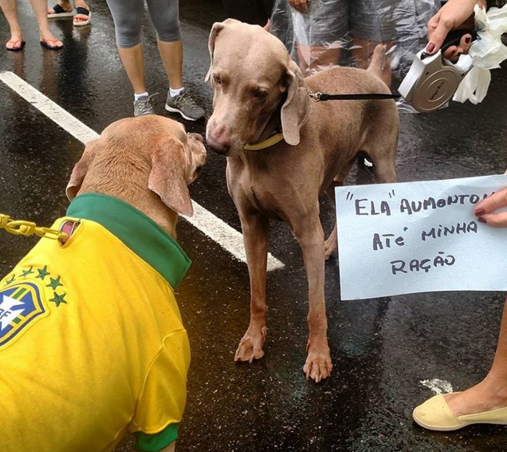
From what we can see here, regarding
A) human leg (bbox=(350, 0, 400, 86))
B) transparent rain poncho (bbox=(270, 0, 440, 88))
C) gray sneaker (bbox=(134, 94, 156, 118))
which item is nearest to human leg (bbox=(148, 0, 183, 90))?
gray sneaker (bbox=(134, 94, 156, 118))

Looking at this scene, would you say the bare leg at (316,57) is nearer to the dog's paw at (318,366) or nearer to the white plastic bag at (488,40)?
the white plastic bag at (488,40)

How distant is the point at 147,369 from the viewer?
194 cm

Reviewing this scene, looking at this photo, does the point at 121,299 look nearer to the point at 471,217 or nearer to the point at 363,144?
the point at 471,217

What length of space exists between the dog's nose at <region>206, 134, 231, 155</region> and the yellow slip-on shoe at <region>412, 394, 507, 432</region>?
1396 millimetres

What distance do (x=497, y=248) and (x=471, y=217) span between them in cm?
15

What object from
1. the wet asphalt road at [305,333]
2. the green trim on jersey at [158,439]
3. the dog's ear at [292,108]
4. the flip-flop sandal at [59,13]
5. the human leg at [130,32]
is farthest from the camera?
the flip-flop sandal at [59,13]

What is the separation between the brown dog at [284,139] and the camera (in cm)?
249

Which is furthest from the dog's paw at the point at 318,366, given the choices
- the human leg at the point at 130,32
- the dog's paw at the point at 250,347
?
the human leg at the point at 130,32

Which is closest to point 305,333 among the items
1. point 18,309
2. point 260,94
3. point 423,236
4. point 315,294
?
point 315,294

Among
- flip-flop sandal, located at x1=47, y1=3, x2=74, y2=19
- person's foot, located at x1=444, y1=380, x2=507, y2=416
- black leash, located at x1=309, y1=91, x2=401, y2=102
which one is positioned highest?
black leash, located at x1=309, y1=91, x2=401, y2=102

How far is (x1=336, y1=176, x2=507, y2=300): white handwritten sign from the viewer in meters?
2.40

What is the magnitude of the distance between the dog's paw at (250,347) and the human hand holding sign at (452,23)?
5.17ft

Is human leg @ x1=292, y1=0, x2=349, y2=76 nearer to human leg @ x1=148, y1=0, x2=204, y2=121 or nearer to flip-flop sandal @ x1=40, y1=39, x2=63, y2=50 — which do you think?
human leg @ x1=148, y1=0, x2=204, y2=121

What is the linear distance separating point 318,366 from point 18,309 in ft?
5.36
